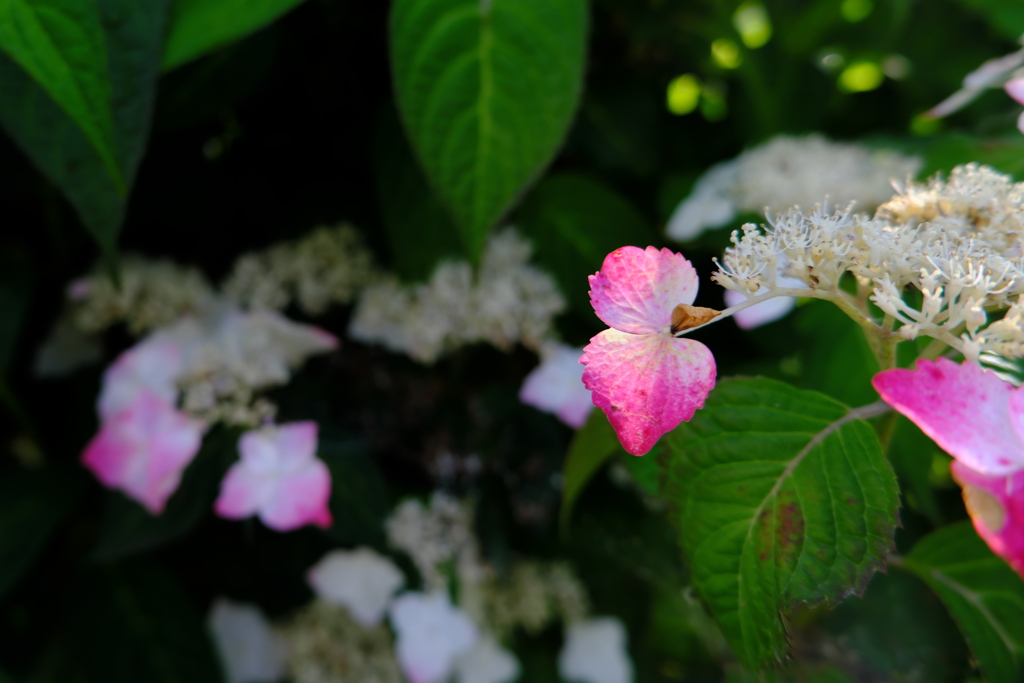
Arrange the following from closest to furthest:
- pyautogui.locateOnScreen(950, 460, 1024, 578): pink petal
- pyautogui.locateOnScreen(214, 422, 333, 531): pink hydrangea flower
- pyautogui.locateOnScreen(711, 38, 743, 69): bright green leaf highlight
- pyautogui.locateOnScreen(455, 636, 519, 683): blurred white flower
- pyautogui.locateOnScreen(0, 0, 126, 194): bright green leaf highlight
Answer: pyautogui.locateOnScreen(950, 460, 1024, 578): pink petal → pyautogui.locateOnScreen(0, 0, 126, 194): bright green leaf highlight → pyautogui.locateOnScreen(214, 422, 333, 531): pink hydrangea flower → pyautogui.locateOnScreen(455, 636, 519, 683): blurred white flower → pyautogui.locateOnScreen(711, 38, 743, 69): bright green leaf highlight

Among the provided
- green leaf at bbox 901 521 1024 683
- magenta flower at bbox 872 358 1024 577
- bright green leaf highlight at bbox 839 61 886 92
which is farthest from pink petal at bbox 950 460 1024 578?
bright green leaf highlight at bbox 839 61 886 92

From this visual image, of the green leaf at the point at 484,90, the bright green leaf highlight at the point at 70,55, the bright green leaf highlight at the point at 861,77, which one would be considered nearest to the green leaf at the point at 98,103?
the bright green leaf highlight at the point at 70,55

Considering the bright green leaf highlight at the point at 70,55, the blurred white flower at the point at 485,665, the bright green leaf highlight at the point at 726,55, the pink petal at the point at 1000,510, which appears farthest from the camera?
the bright green leaf highlight at the point at 726,55

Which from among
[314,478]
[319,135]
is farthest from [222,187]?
[314,478]

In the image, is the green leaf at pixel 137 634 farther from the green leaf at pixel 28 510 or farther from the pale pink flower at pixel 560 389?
the pale pink flower at pixel 560 389

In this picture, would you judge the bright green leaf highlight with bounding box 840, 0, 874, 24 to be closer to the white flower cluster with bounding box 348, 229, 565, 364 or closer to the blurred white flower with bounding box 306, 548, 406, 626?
the white flower cluster with bounding box 348, 229, 565, 364

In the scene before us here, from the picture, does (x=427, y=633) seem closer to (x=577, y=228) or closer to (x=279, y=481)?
(x=279, y=481)

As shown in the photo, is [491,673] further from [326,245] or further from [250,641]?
[326,245]

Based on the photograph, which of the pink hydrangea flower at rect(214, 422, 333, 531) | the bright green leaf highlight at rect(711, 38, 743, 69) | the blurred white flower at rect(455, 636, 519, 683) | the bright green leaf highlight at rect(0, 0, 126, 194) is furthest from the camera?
the bright green leaf highlight at rect(711, 38, 743, 69)
